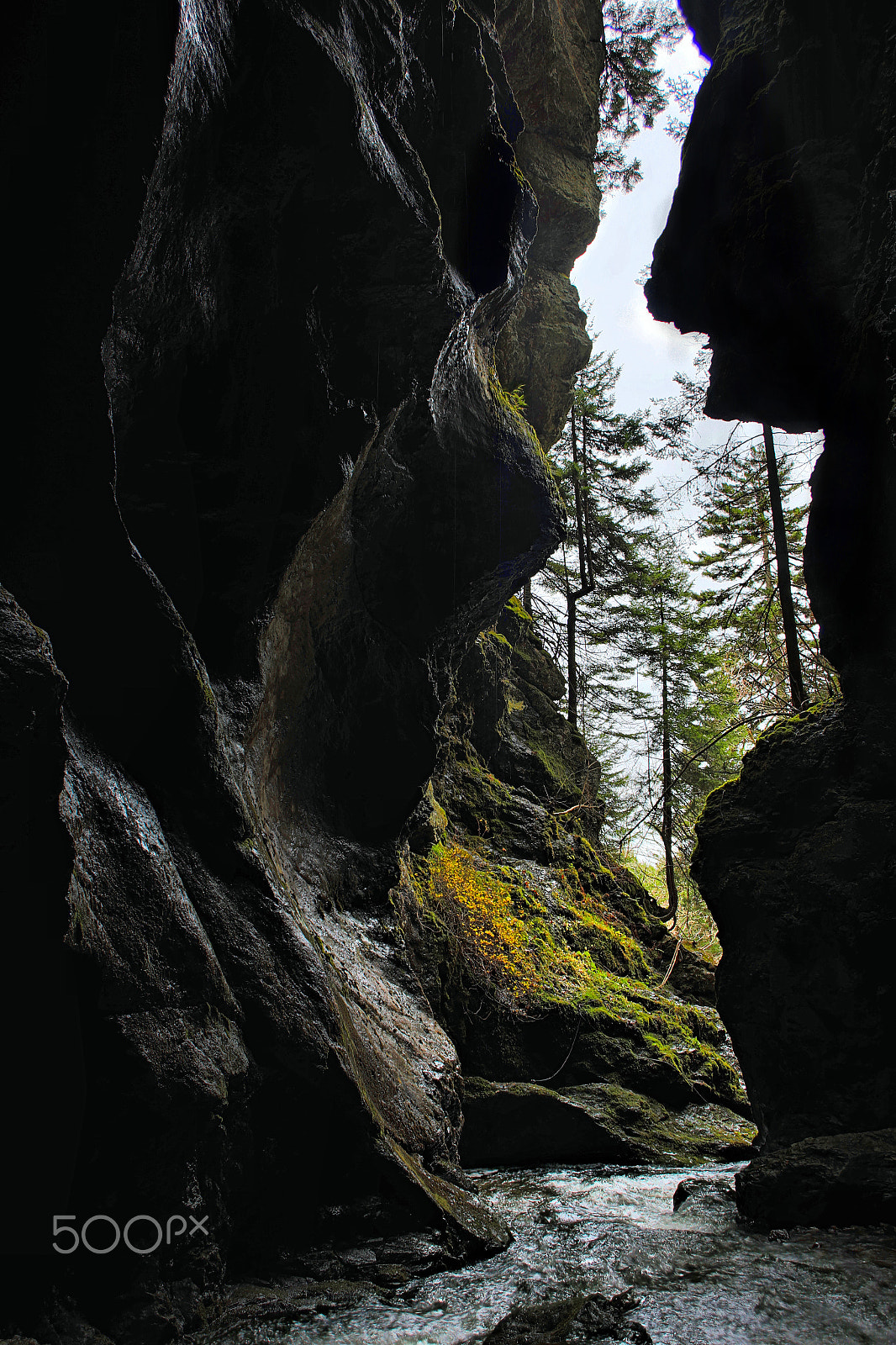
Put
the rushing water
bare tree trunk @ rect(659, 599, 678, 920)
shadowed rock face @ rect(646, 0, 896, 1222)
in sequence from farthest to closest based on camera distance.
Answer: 1. bare tree trunk @ rect(659, 599, 678, 920)
2. shadowed rock face @ rect(646, 0, 896, 1222)
3. the rushing water

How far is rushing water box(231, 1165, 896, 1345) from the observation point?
3.83 meters

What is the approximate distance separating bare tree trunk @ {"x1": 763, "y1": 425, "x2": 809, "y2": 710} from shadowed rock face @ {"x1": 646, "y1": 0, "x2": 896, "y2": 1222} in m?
1.04

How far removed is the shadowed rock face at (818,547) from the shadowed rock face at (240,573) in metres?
3.19

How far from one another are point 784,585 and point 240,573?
7.92 meters

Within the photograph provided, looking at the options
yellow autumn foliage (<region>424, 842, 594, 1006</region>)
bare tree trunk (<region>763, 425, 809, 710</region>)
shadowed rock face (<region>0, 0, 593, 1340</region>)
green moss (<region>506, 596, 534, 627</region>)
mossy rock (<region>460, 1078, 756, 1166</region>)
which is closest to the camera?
shadowed rock face (<region>0, 0, 593, 1340</region>)

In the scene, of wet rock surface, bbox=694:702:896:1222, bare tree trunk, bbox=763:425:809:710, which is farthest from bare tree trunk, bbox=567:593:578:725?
wet rock surface, bbox=694:702:896:1222

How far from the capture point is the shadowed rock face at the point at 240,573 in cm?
398

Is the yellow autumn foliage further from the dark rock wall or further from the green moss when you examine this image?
the dark rock wall

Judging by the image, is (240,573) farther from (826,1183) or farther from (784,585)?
(784,585)

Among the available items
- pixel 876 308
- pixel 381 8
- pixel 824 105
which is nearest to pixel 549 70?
pixel 824 105

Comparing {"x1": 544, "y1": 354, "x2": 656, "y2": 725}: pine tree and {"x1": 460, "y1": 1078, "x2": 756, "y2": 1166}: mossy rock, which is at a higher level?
{"x1": 544, "y1": 354, "x2": 656, "y2": 725}: pine tree

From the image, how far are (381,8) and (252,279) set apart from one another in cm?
309

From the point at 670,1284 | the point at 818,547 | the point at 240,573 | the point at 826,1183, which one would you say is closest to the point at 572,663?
the point at 818,547

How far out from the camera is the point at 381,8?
284 inches
